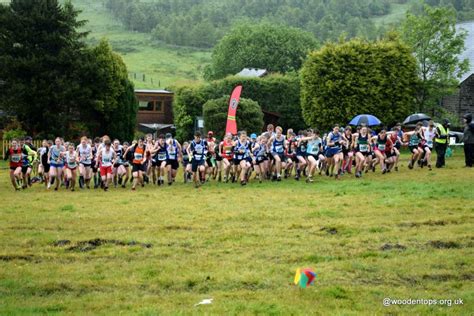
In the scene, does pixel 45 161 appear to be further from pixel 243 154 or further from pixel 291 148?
pixel 291 148

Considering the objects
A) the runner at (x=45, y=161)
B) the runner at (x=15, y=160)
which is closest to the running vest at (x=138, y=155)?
the runner at (x=45, y=161)

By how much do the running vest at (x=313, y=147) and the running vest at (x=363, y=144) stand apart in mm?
2030

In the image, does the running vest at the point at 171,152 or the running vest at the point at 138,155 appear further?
the running vest at the point at 171,152

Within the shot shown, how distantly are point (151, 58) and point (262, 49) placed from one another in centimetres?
4391

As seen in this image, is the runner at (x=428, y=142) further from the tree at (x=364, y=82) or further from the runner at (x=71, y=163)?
the tree at (x=364, y=82)

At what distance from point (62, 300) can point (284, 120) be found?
58598 millimetres

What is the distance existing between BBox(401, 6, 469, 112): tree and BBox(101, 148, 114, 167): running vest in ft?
106

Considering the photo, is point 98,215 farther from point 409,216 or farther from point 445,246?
point 445,246

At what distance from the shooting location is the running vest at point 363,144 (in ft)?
88.1

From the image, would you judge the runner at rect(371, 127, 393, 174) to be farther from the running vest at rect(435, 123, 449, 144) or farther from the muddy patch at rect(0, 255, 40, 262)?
the muddy patch at rect(0, 255, 40, 262)

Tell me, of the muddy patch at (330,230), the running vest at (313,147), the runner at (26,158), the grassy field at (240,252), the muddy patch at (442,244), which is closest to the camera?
the grassy field at (240,252)

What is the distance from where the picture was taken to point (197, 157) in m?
25.7

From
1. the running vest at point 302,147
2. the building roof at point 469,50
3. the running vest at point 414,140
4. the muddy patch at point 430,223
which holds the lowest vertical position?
the muddy patch at point 430,223

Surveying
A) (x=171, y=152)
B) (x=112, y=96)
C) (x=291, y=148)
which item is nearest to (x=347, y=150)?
(x=291, y=148)
